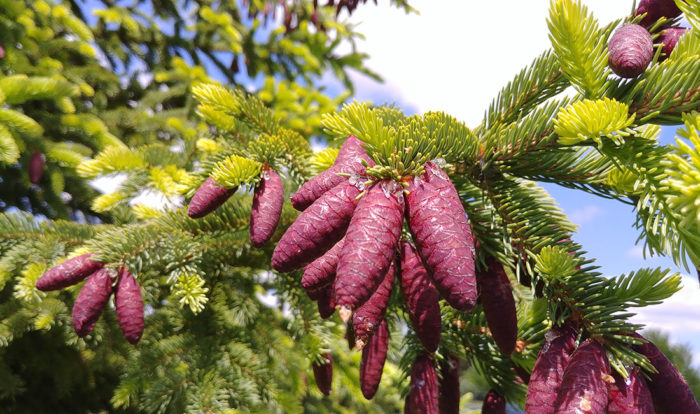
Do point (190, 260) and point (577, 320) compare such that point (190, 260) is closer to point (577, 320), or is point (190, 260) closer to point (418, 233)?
point (418, 233)

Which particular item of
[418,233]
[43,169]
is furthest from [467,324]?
[43,169]

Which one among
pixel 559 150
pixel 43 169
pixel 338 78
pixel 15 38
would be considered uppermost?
pixel 338 78

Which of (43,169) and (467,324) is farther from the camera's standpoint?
(43,169)

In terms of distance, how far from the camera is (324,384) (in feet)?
4.54

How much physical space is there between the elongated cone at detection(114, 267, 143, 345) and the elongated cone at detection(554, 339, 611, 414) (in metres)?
1.08

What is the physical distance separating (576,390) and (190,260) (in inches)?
49.8

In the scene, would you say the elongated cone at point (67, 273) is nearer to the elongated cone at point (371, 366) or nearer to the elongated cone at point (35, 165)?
the elongated cone at point (371, 366)

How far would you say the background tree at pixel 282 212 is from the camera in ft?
2.41

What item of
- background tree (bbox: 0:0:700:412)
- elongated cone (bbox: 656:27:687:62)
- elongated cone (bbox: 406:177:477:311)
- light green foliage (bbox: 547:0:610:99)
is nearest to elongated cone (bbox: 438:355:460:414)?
background tree (bbox: 0:0:700:412)

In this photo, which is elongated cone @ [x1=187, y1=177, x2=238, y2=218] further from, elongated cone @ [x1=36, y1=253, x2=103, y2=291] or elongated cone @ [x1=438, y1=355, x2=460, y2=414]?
elongated cone @ [x1=438, y1=355, x2=460, y2=414]

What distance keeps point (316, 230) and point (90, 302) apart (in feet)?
2.91

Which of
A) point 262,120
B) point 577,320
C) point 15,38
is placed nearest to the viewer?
point 577,320

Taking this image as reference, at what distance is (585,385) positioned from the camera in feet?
2.03

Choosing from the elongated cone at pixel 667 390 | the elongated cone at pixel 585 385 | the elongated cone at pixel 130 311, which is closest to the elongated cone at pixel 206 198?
the elongated cone at pixel 130 311
